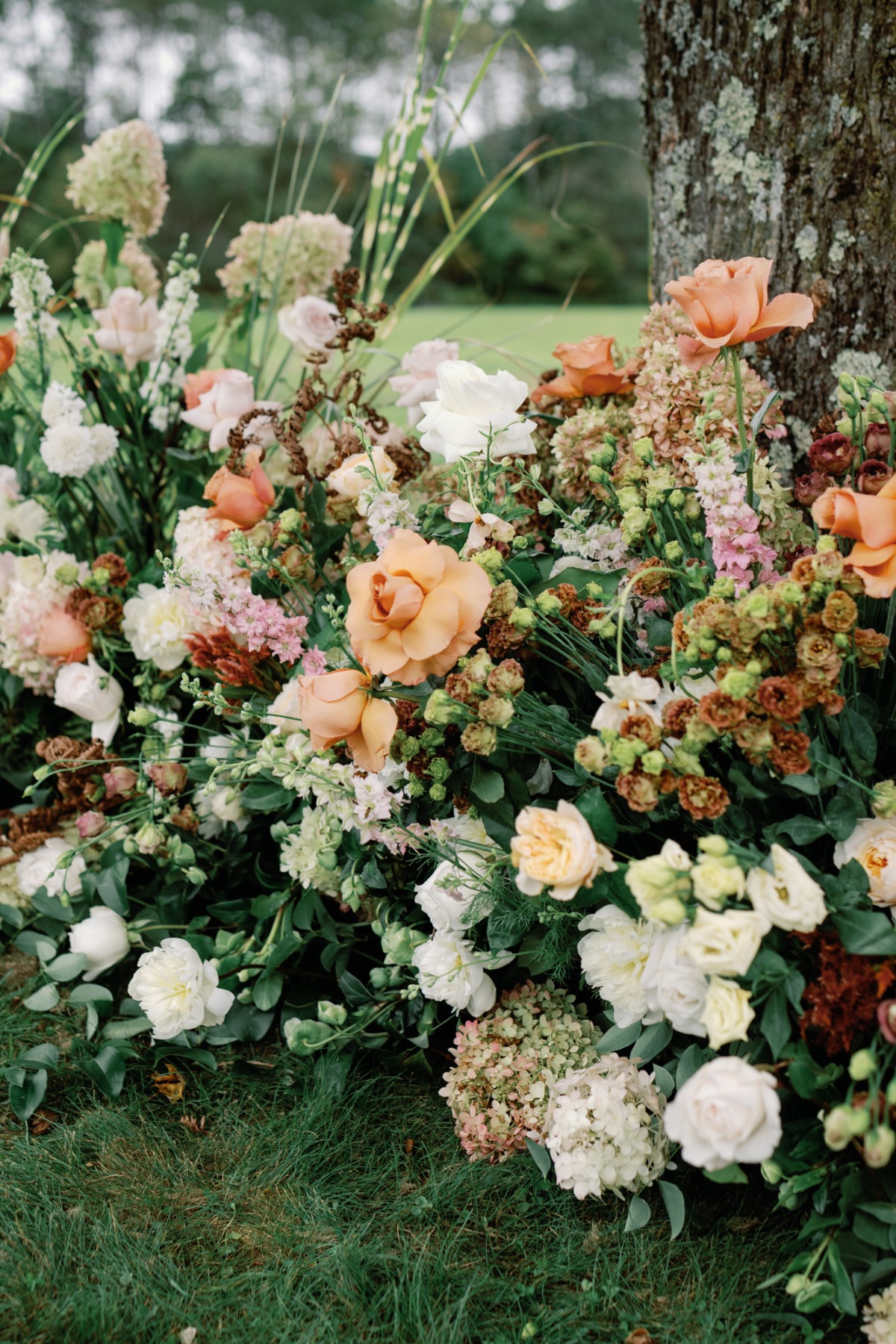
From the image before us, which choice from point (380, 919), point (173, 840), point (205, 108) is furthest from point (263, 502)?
point (205, 108)

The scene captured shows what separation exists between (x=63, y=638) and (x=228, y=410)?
0.46 meters

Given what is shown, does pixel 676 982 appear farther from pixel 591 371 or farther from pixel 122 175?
pixel 122 175

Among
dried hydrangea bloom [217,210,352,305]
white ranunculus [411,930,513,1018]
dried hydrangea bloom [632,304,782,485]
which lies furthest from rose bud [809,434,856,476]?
dried hydrangea bloom [217,210,352,305]

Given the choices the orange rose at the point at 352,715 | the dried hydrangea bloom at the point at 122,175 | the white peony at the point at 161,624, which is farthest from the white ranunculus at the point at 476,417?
the dried hydrangea bloom at the point at 122,175

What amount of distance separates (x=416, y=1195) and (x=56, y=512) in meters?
1.29

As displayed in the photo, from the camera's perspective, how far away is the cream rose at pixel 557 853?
0.96m

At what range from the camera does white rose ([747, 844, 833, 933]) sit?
35.6 inches

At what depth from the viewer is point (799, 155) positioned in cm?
165

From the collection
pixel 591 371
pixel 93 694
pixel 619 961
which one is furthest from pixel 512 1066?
pixel 591 371

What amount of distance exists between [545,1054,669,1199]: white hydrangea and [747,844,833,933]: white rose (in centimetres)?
38

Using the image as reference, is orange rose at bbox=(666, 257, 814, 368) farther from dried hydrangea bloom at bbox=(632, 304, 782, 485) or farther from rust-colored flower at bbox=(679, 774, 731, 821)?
rust-colored flower at bbox=(679, 774, 731, 821)

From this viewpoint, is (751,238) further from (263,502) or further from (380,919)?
(380,919)

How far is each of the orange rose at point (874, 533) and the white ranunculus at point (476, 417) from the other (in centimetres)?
40

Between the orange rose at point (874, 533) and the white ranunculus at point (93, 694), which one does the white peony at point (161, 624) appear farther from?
the orange rose at point (874, 533)
